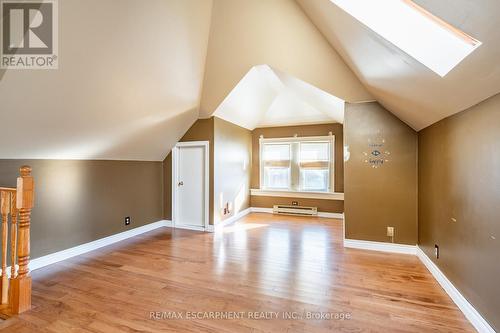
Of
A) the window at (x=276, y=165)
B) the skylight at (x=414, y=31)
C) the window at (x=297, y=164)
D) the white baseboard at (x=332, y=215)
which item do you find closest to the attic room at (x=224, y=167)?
the skylight at (x=414, y=31)

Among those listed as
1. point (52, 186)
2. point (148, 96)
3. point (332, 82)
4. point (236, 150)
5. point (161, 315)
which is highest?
point (332, 82)

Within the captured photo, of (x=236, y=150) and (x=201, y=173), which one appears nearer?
(x=201, y=173)

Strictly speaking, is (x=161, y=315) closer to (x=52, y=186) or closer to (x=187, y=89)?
(x=52, y=186)

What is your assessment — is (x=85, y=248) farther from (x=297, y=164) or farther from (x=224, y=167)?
(x=297, y=164)

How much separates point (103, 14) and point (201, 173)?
293 cm

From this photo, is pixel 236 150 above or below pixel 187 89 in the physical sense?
below

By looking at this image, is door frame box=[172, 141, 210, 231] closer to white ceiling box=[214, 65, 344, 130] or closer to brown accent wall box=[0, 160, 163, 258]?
brown accent wall box=[0, 160, 163, 258]

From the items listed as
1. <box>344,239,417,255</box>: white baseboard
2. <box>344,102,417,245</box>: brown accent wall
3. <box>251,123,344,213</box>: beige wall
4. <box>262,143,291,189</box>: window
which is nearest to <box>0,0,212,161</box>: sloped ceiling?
<box>344,102,417,245</box>: brown accent wall

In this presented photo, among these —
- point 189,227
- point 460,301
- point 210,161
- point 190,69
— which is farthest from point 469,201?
point 189,227

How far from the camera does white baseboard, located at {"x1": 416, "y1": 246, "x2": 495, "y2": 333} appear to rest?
1.70 m

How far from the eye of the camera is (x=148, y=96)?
3021 millimetres

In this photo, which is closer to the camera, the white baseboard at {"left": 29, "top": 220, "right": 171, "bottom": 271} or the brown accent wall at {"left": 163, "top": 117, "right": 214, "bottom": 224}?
the white baseboard at {"left": 29, "top": 220, "right": 171, "bottom": 271}

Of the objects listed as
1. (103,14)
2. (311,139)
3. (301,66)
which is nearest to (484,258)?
(301,66)

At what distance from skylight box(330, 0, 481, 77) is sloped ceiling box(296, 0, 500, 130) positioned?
0.17ft
